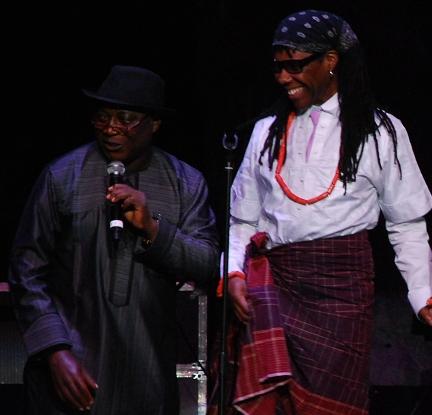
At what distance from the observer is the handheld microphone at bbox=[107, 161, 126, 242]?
346cm

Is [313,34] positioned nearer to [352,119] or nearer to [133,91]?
[352,119]

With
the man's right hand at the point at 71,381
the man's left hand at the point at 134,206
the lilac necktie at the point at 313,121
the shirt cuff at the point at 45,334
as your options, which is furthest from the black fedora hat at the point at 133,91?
the man's right hand at the point at 71,381

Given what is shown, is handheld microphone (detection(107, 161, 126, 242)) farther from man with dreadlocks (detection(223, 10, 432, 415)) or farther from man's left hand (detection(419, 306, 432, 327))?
man's left hand (detection(419, 306, 432, 327))

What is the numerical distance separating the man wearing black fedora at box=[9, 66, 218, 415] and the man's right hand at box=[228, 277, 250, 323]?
0.11 meters

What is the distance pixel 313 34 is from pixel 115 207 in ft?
3.32

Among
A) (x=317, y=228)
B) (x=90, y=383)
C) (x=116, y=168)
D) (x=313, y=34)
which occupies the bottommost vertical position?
(x=90, y=383)

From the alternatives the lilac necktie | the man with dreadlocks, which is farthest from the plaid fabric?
the lilac necktie

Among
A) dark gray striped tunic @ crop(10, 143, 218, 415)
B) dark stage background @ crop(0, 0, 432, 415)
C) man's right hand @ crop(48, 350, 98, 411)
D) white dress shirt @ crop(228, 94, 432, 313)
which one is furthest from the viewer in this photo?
dark stage background @ crop(0, 0, 432, 415)

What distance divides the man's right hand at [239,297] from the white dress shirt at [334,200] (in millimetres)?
56

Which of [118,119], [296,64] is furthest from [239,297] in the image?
[296,64]

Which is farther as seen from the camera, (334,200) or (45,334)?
(334,200)

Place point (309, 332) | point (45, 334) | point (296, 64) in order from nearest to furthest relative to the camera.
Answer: point (45, 334) < point (309, 332) < point (296, 64)

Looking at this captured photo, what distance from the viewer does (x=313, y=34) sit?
4.01 metres

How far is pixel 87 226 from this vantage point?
3.76m
